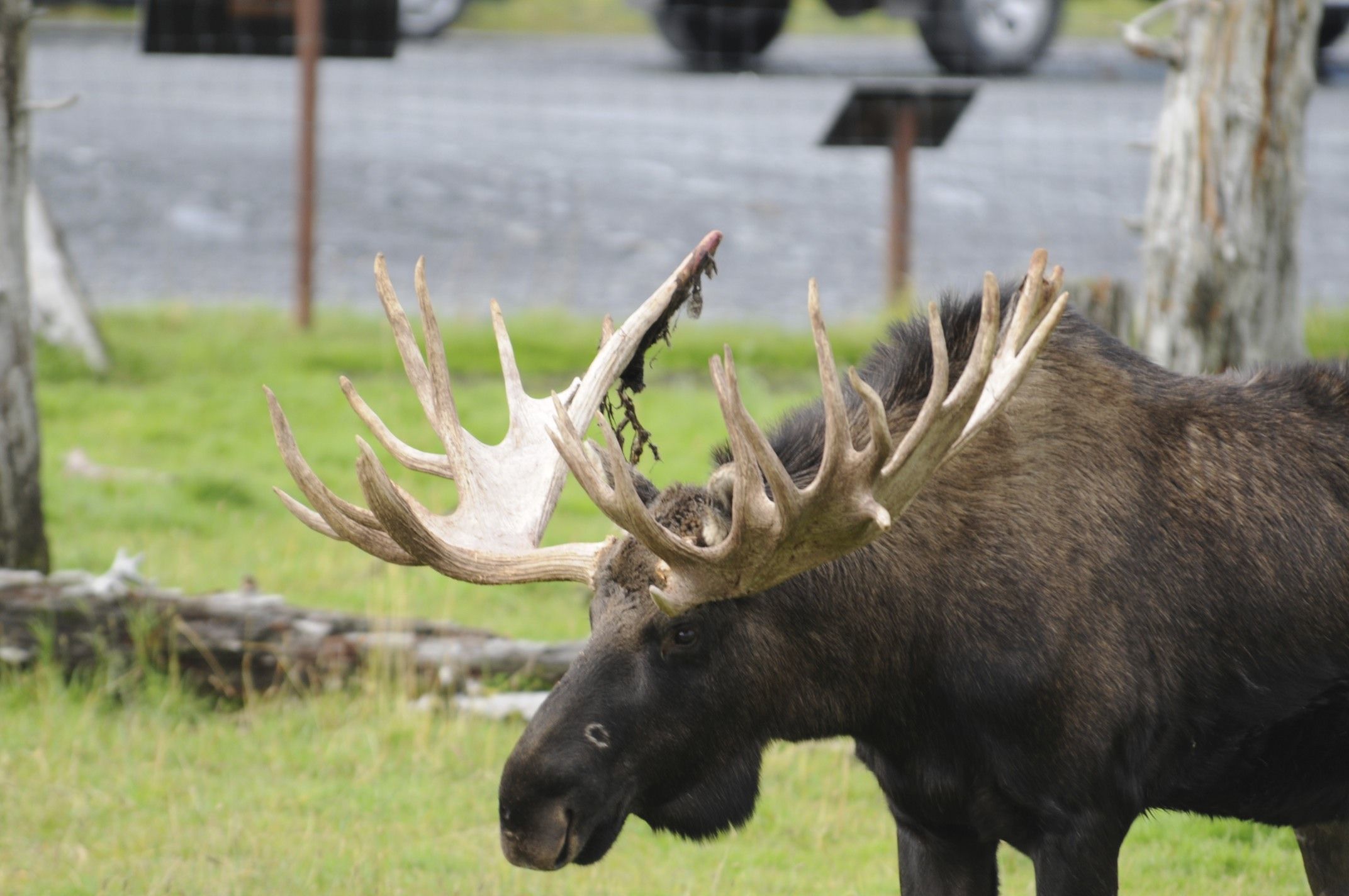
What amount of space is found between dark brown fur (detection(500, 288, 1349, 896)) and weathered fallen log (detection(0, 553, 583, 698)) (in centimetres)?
217

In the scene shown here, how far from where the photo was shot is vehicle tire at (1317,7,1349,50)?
17266mm

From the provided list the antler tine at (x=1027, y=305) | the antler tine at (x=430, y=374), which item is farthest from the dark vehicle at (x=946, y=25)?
the antler tine at (x=1027, y=305)

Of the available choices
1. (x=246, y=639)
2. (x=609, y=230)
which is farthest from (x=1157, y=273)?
(x=609, y=230)

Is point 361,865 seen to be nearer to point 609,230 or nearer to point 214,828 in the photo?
point 214,828

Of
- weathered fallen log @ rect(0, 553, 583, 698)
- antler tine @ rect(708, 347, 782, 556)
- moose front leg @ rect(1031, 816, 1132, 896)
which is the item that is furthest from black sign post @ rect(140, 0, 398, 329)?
moose front leg @ rect(1031, 816, 1132, 896)

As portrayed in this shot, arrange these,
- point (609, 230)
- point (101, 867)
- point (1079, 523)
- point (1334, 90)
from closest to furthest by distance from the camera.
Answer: point (1079, 523)
point (101, 867)
point (609, 230)
point (1334, 90)

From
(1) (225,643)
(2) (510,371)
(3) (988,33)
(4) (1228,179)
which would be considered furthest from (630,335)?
(3) (988,33)

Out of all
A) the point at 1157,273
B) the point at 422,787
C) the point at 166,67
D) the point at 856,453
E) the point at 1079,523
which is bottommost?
the point at 166,67

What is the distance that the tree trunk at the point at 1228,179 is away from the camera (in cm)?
724

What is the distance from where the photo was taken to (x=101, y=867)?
15.7 ft

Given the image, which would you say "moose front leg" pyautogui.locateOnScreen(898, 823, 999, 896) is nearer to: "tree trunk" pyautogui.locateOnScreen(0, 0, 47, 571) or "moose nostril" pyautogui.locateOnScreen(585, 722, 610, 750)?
"moose nostril" pyautogui.locateOnScreen(585, 722, 610, 750)

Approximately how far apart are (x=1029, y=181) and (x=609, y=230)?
4.43 m

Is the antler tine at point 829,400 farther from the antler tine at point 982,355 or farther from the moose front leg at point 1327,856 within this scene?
the moose front leg at point 1327,856

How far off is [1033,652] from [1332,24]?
52.2ft
